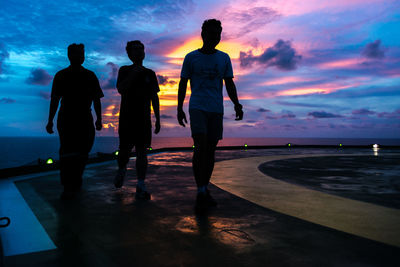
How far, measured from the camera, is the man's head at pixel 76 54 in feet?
14.0

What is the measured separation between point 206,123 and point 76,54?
2002mm

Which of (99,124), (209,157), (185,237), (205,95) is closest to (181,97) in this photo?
(205,95)

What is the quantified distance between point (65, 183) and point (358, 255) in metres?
3.39

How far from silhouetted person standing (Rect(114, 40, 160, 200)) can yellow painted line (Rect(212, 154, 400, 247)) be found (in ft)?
4.93

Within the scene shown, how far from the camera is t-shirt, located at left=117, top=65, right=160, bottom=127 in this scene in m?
4.35

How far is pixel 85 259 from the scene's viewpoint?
80.2 inches

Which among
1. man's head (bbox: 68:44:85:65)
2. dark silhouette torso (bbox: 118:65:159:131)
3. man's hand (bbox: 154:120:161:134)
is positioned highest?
man's head (bbox: 68:44:85:65)

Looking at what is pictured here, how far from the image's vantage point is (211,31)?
3.97 meters

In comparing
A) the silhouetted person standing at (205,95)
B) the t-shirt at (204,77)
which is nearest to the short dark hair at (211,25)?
the silhouetted person standing at (205,95)

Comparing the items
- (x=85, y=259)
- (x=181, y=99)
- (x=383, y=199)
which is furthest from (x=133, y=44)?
(x=383, y=199)

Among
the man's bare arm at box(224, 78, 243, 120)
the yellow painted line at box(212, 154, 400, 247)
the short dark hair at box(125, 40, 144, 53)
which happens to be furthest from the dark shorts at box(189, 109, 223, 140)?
the short dark hair at box(125, 40, 144, 53)

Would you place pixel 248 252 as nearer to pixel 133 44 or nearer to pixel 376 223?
pixel 376 223

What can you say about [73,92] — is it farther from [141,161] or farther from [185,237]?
[185,237]

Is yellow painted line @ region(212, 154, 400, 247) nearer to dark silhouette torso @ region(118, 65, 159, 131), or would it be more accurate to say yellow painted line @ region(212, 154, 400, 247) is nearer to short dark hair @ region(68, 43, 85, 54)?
dark silhouette torso @ region(118, 65, 159, 131)
